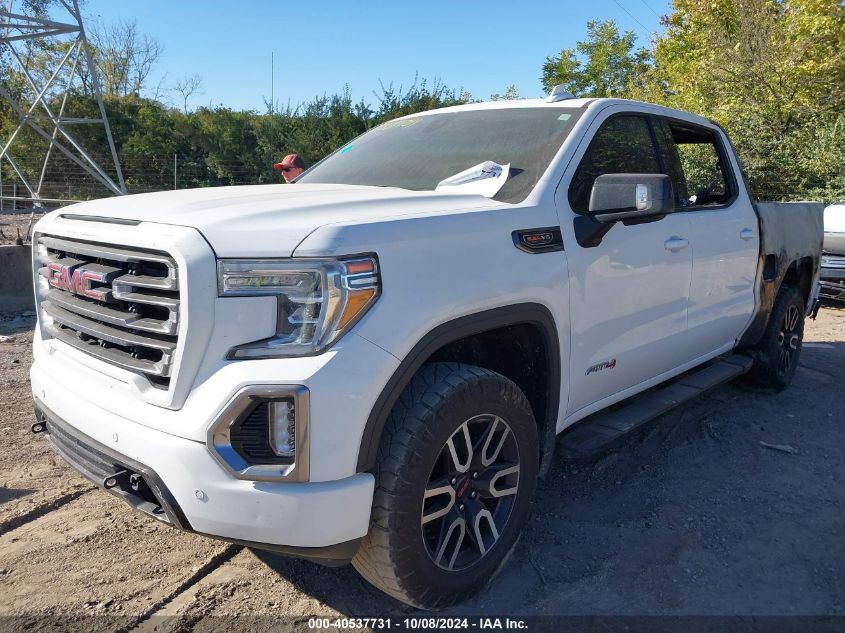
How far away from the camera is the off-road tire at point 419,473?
86.0 inches

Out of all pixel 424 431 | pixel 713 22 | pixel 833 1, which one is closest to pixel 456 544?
pixel 424 431

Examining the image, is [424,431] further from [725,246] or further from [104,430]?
[725,246]

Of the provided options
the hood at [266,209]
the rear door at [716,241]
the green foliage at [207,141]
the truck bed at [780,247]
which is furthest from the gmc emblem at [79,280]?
the green foliage at [207,141]

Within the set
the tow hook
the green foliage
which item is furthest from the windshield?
the green foliage

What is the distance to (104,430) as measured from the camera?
2.24 metres

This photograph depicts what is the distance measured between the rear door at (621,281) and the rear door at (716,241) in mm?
147

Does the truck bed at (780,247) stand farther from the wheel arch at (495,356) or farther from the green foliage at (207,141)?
the green foliage at (207,141)

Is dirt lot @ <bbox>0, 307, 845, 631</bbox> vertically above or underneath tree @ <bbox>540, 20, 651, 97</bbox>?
underneath

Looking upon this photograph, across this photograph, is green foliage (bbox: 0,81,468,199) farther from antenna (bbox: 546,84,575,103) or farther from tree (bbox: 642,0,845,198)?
antenna (bbox: 546,84,575,103)

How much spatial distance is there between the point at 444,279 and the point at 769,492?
249 cm

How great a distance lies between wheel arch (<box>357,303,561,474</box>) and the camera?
2121 millimetres

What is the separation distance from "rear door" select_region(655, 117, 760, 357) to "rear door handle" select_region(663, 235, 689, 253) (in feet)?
0.45

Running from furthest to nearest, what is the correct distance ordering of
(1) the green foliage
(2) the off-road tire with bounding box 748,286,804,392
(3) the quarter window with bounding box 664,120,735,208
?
1. (1) the green foliage
2. (2) the off-road tire with bounding box 748,286,804,392
3. (3) the quarter window with bounding box 664,120,735,208

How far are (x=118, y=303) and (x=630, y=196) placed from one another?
2046mm
